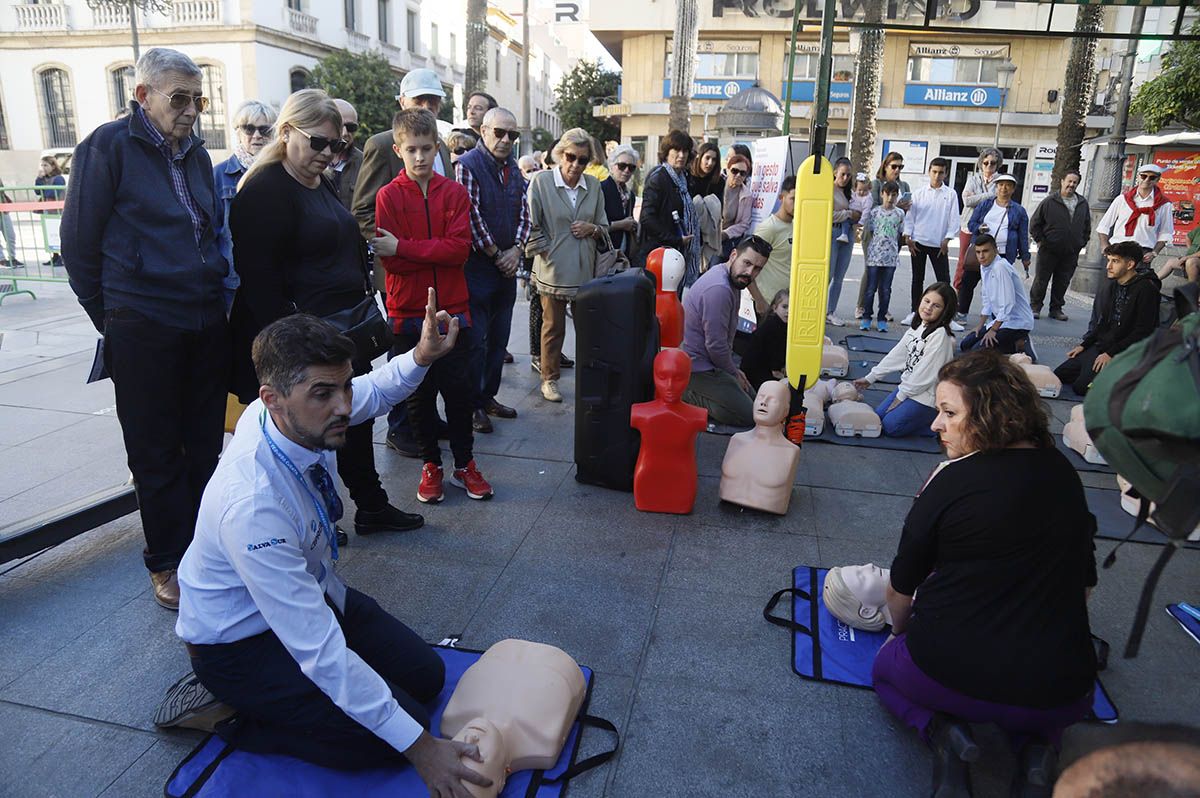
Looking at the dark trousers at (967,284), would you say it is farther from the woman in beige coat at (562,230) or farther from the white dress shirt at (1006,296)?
the woman in beige coat at (562,230)

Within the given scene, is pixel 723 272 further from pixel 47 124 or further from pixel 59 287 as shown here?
pixel 47 124

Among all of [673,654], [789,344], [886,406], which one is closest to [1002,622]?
[673,654]

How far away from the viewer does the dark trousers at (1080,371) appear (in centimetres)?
633

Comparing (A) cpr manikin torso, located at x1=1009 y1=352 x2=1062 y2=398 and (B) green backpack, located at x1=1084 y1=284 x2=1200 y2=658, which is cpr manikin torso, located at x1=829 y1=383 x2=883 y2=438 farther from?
(B) green backpack, located at x1=1084 y1=284 x2=1200 y2=658

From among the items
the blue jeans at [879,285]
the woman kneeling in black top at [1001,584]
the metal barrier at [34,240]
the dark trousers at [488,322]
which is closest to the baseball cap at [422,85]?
the dark trousers at [488,322]

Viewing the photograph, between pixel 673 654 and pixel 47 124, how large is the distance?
1475 inches

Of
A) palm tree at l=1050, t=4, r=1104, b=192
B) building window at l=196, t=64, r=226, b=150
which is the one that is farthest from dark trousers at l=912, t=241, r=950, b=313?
building window at l=196, t=64, r=226, b=150

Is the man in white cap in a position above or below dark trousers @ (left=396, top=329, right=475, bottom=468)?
above

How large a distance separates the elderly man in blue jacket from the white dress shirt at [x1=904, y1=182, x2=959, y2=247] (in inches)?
306

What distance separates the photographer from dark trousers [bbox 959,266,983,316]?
8434 mm

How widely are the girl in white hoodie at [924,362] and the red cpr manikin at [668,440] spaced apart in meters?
2.05

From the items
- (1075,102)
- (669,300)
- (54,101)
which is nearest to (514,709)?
(669,300)

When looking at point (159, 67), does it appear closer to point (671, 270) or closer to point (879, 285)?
point (671, 270)

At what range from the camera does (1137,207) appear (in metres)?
8.60
